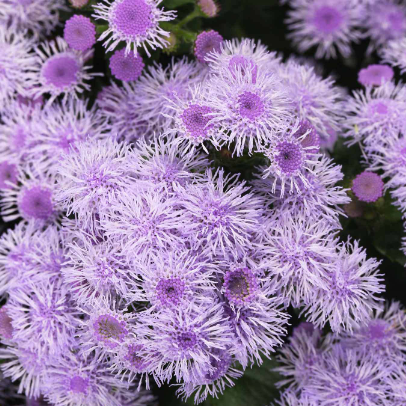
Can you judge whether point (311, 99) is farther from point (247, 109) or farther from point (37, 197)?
point (37, 197)

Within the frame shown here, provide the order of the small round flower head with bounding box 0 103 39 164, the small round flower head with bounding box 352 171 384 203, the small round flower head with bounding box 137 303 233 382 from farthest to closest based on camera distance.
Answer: the small round flower head with bounding box 0 103 39 164, the small round flower head with bounding box 352 171 384 203, the small round flower head with bounding box 137 303 233 382

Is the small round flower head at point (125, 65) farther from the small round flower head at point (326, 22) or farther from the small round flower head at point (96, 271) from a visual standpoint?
the small round flower head at point (326, 22)

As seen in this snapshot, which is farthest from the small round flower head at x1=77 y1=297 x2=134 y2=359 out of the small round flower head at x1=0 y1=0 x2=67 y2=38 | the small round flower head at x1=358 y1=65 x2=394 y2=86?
the small round flower head at x1=358 y1=65 x2=394 y2=86

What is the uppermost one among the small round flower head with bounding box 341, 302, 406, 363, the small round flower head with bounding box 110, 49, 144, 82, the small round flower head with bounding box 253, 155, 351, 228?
the small round flower head with bounding box 110, 49, 144, 82

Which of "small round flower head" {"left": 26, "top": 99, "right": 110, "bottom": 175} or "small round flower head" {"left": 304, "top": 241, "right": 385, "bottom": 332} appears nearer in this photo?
"small round flower head" {"left": 304, "top": 241, "right": 385, "bottom": 332}

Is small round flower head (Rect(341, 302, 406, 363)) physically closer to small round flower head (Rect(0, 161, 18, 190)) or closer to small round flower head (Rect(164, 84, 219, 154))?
small round flower head (Rect(164, 84, 219, 154))

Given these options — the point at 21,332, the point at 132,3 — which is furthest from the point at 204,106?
the point at 21,332
